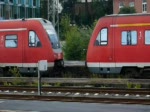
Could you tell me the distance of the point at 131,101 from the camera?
13984 millimetres

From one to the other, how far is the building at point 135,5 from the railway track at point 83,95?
6721cm

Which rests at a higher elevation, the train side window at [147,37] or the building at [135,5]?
the building at [135,5]

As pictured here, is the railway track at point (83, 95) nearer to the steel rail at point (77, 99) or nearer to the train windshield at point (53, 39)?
the steel rail at point (77, 99)

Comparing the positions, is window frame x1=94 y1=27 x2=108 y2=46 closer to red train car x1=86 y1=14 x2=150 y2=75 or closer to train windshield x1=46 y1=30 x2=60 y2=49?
red train car x1=86 y1=14 x2=150 y2=75

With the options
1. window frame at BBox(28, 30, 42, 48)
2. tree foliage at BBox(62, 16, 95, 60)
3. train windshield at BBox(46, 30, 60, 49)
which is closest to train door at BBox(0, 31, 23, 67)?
A: window frame at BBox(28, 30, 42, 48)

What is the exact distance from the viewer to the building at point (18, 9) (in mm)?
60688

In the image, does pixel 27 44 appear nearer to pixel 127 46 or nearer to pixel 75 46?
pixel 127 46

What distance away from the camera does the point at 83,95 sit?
631 inches

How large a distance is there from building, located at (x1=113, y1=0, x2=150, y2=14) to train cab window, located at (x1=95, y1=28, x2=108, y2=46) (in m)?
63.2

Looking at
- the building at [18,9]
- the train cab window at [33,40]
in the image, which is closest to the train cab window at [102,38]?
the train cab window at [33,40]

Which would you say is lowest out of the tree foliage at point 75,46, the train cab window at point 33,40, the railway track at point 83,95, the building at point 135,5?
the railway track at point 83,95

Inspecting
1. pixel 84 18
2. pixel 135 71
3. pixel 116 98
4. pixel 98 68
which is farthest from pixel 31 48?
pixel 84 18

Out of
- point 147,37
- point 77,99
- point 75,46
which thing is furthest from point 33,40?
point 75,46

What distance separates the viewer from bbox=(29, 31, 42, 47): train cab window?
73.0 ft
